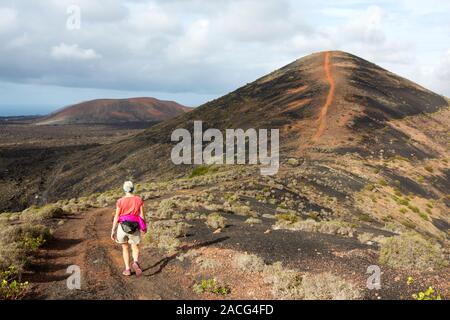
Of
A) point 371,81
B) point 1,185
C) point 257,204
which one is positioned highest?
point 371,81

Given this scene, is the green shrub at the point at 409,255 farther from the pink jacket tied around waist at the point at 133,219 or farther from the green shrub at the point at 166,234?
the pink jacket tied around waist at the point at 133,219

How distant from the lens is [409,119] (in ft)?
201

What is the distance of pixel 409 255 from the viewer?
38.3ft

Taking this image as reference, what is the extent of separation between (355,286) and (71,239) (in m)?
11.1

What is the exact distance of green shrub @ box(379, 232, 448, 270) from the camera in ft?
37.1

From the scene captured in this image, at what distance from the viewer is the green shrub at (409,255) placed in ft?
37.1

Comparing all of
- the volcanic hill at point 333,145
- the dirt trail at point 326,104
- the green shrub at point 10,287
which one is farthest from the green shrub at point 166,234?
the dirt trail at point 326,104

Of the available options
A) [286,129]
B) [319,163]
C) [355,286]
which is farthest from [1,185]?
[355,286]

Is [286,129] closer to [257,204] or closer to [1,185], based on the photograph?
[257,204]

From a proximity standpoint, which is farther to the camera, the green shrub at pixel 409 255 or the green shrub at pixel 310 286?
the green shrub at pixel 409 255

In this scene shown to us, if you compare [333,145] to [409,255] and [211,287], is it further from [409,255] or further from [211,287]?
[211,287]

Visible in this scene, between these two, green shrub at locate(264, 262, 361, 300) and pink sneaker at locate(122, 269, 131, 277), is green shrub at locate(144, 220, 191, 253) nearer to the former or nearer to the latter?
pink sneaker at locate(122, 269, 131, 277)

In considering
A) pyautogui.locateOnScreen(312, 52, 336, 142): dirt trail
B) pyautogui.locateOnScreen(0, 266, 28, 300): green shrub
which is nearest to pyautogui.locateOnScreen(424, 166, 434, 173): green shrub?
pyautogui.locateOnScreen(312, 52, 336, 142): dirt trail

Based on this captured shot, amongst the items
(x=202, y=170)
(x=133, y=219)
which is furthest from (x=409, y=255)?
(x=202, y=170)
